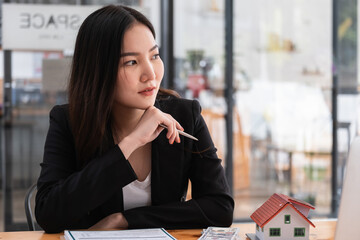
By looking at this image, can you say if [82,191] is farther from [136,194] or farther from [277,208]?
[277,208]

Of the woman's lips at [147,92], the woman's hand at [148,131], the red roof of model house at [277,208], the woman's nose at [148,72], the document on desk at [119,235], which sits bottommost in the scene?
the document on desk at [119,235]

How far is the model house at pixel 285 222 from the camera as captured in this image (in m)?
1.61

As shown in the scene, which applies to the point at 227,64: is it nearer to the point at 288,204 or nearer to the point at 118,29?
the point at 118,29

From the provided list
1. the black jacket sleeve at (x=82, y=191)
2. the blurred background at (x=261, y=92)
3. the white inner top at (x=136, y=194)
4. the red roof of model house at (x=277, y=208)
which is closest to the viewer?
the red roof of model house at (x=277, y=208)

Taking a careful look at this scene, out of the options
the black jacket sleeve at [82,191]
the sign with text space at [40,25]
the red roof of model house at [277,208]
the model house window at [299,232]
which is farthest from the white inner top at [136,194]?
the sign with text space at [40,25]

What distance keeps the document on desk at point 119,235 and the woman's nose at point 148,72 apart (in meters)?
0.48

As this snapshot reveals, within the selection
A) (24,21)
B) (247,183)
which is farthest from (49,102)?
(247,183)

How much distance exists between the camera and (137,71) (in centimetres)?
189

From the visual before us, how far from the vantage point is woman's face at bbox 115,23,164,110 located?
1.89 metres

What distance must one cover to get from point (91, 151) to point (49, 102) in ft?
8.86

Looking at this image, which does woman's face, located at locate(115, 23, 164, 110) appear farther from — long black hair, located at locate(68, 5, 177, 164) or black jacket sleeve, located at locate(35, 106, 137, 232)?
black jacket sleeve, located at locate(35, 106, 137, 232)

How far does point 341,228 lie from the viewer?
1275 mm

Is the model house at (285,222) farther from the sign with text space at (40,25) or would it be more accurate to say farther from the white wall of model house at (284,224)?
the sign with text space at (40,25)

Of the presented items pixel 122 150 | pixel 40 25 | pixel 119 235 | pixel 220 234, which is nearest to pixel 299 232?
pixel 220 234
